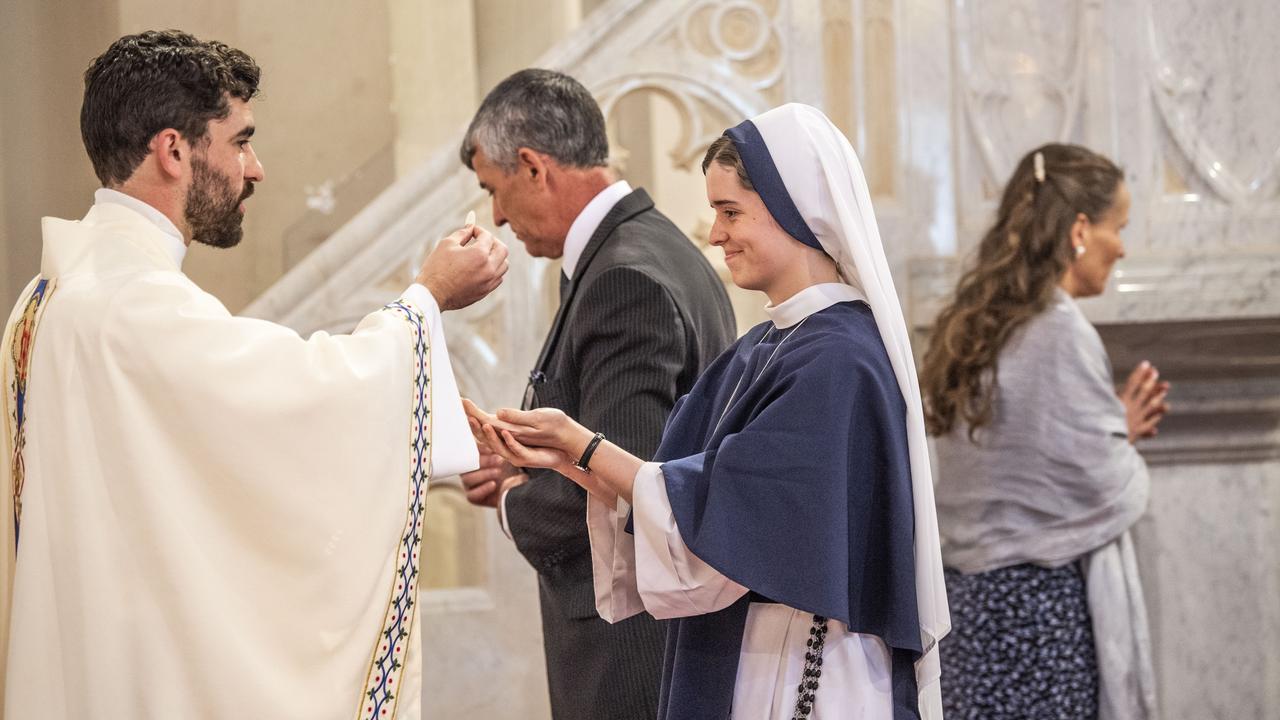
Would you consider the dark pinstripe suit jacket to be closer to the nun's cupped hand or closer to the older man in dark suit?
the older man in dark suit

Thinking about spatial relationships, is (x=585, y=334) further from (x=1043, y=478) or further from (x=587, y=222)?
(x=1043, y=478)

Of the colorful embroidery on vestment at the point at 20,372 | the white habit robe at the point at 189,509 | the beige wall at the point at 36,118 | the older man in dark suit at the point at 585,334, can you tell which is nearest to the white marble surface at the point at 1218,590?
the older man in dark suit at the point at 585,334

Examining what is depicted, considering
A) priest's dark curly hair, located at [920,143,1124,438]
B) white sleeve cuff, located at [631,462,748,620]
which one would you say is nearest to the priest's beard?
white sleeve cuff, located at [631,462,748,620]

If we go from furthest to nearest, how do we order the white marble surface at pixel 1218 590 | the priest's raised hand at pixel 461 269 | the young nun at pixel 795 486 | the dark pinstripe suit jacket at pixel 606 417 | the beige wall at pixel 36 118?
the beige wall at pixel 36 118 < the white marble surface at pixel 1218 590 < the dark pinstripe suit jacket at pixel 606 417 < the priest's raised hand at pixel 461 269 < the young nun at pixel 795 486

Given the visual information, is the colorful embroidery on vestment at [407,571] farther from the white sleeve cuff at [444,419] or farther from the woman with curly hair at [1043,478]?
the woman with curly hair at [1043,478]

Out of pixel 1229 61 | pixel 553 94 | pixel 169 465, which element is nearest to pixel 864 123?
pixel 1229 61

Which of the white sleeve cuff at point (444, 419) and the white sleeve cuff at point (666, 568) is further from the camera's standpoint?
the white sleeve cuff at point (444, 419)

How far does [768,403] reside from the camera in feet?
7.41

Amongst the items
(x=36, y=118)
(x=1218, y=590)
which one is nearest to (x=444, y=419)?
(x=1218, y=590)

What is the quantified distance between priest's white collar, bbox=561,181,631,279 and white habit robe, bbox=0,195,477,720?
0.92m

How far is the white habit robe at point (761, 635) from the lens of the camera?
2.23 m

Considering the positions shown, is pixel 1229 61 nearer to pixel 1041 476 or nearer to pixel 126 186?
pixel 1041 476

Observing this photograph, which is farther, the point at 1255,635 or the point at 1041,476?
the point at 1255,635

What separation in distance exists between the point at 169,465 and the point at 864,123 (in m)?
3.08
